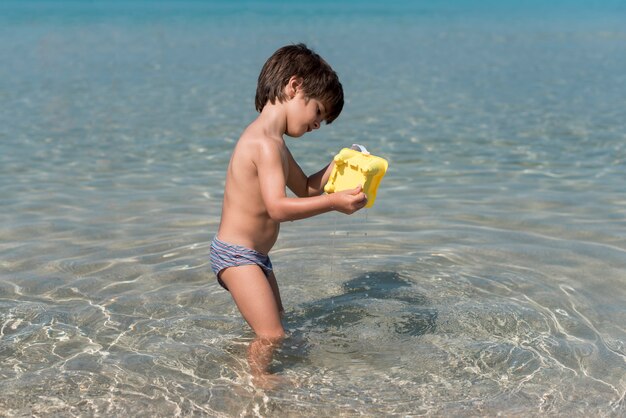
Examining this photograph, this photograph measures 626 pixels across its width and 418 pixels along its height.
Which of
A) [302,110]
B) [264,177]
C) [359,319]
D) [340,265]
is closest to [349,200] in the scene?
[264,177]

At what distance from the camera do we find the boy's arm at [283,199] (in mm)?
3150

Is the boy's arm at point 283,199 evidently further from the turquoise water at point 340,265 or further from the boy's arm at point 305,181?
the turquoise water at point 340,265

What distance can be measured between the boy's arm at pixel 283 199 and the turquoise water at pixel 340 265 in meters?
0.70

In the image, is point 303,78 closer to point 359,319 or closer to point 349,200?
point 349,200

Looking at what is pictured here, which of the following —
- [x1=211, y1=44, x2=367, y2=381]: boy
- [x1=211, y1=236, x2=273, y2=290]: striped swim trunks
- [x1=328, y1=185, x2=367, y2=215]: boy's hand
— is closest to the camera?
[x1=328, y1=185, x2=367, y2=215]: boy's hand

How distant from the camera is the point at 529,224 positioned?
5.52m

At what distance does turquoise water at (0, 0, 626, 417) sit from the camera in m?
3.28

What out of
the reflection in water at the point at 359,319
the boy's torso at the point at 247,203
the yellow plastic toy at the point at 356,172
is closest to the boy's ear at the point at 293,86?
the boy's torso at the point at 247,203

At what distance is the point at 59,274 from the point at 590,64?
44.2 feet

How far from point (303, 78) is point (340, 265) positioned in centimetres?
169

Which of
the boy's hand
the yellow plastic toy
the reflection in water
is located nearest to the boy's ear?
the yellow plastic toy

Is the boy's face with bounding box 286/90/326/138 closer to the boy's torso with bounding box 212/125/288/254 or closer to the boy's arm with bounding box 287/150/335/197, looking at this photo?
the boy's torso with bounding box 212/125/288/254

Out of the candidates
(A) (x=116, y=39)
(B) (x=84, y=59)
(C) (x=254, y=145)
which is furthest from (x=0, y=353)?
(A) (x=116, y=39)

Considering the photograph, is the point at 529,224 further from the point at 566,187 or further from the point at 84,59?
the point at 84,59
